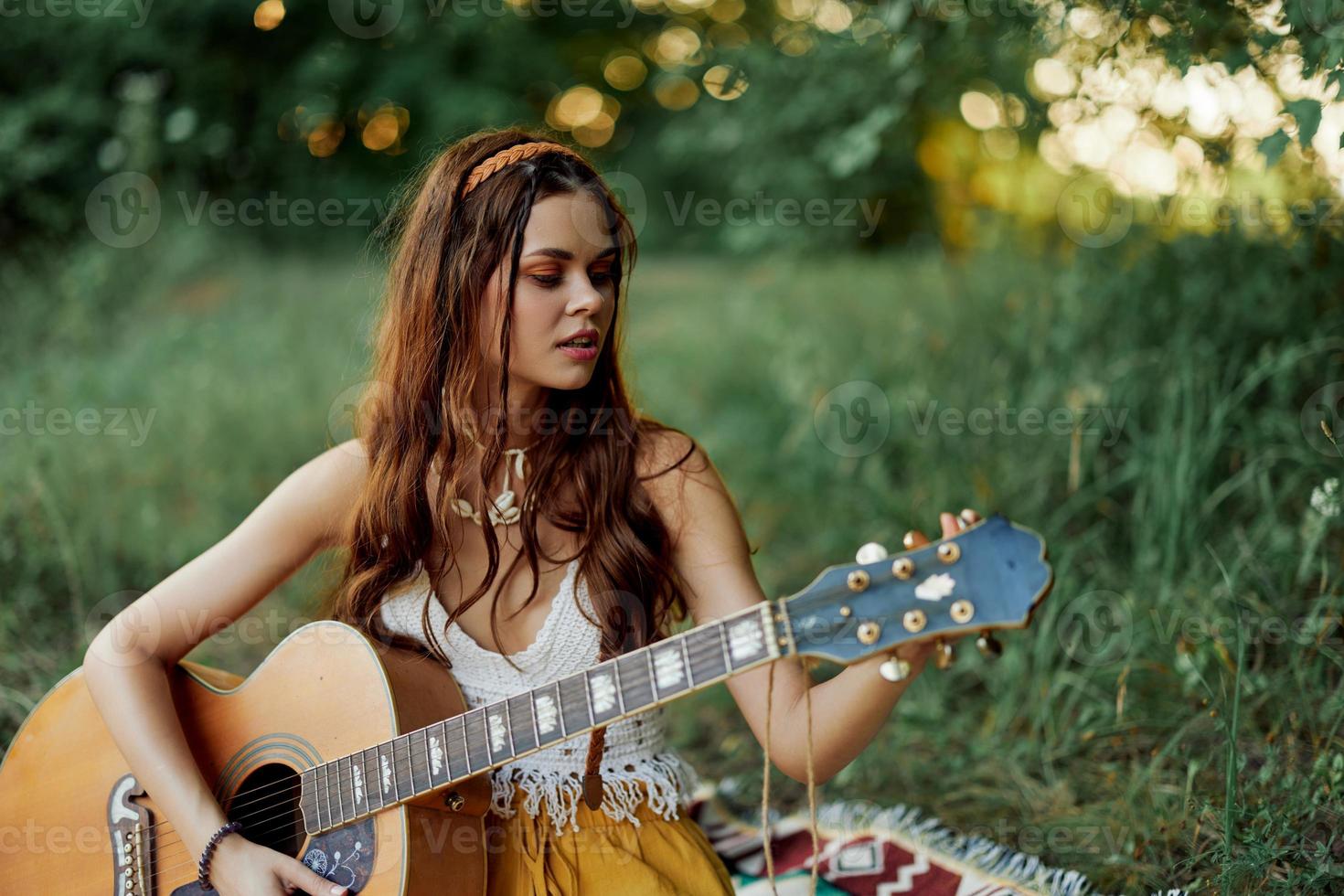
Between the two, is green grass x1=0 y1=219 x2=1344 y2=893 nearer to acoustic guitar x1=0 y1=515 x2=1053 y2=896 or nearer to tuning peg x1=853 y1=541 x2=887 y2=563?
acoustic guitar x1=0 y1=515 x2=1053 y2=896

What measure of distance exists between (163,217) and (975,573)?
19.8ft

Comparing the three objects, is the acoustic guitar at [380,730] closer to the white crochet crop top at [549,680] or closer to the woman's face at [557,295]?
the white crochet crop top at [549,680]

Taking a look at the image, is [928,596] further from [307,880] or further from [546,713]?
[307,880]

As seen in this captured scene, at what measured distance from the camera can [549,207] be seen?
6.16 feet

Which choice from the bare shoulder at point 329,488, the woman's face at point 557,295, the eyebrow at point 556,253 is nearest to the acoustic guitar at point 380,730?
the bare shoulder at point 329,488

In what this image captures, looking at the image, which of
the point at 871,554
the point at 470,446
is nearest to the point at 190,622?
the point at 470,446

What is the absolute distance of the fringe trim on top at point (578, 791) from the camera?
1931mm

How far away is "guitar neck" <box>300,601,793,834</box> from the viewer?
1370 millimetres

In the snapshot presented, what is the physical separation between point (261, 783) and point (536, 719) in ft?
2.37

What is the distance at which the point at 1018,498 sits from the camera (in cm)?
350

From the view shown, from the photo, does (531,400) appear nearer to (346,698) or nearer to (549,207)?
(549,207)

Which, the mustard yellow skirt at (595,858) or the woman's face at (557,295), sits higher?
the woman's face at (557,295)

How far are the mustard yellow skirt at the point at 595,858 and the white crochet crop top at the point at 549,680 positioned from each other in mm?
19

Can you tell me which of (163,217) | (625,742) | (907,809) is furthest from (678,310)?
(625,742)
